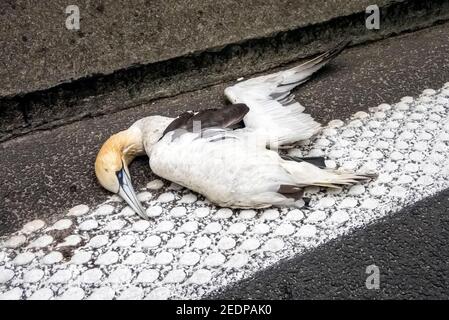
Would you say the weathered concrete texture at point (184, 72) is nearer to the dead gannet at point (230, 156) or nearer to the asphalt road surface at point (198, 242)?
the asphalt road surface at point (198, 242)

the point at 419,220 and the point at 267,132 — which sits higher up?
the point at 267,132

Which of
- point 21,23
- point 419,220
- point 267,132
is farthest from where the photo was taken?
point 21,23

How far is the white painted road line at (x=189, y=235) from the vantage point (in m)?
1.68

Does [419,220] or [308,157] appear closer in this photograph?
[419,220]

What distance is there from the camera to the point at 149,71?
2594mm

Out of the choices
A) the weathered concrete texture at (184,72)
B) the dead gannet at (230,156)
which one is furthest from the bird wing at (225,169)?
the weathered concrete texture at (184,72)

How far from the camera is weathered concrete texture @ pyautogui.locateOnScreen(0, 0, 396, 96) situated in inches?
91.7

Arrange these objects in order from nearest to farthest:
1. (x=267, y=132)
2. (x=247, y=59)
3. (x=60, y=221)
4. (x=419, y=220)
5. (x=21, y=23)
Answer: (x=419, y=220) < (x=60, y=221) < (x=267, y=132) < (x=21, y=23) < (x=247, y=59)

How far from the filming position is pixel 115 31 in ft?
8.18

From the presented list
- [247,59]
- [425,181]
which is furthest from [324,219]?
[247,59]

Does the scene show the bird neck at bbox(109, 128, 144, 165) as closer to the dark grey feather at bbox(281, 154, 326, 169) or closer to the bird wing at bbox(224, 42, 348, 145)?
the bird wing at bbox(224, 42, 348, 145)

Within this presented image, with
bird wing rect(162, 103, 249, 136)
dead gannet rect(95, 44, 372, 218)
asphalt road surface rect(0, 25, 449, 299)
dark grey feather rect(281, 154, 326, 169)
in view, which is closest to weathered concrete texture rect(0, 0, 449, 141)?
asphalt road surface rect(0, 25, 449, 299)
